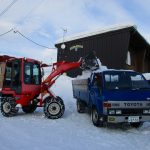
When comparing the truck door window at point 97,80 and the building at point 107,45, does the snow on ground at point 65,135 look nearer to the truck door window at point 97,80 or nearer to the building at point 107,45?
the truck door window at point 97,80

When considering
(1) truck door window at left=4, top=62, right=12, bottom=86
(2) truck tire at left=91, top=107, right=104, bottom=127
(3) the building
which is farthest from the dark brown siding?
(2) truck tire at left=91, top=107, right=104, bottom=127

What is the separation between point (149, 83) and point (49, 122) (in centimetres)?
397

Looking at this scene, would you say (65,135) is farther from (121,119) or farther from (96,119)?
(121,119)

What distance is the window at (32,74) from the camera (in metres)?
13.6

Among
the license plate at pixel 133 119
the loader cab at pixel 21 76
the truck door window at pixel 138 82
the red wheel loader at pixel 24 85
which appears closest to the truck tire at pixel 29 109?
the red wheel loader at pixel 24 85

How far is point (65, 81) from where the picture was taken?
88.6 ft

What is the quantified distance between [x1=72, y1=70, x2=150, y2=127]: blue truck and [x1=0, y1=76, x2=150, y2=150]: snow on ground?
1.60 ft

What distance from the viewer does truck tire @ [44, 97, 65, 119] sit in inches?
499

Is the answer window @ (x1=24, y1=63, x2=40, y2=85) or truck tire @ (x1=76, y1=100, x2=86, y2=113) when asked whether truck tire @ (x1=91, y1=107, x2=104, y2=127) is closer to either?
truck tire @ (x1=76, y1=100, x2=86, y2=113)

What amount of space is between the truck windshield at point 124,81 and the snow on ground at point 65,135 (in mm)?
1465

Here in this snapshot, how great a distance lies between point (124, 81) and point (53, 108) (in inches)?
127

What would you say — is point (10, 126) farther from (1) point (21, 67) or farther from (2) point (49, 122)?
(1) point (21, 67)

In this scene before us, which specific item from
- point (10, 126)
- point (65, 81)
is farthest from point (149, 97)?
point (65, 81)

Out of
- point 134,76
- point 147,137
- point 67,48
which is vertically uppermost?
point 67,48
